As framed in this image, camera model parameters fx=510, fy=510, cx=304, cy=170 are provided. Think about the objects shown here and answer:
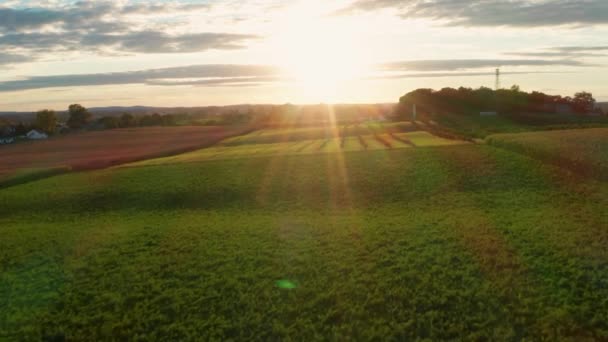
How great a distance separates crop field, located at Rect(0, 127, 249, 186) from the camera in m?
44.8

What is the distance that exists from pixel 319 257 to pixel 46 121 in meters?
99.4

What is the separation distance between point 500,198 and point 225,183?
16.5m

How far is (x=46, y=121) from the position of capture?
102 m

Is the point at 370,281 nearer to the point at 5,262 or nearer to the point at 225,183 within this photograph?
the point at 5,262

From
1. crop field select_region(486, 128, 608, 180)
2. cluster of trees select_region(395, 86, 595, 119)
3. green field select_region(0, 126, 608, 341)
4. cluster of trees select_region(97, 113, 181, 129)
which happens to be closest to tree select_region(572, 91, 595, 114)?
cluster of trees select_region(395, 86, 595, 119)

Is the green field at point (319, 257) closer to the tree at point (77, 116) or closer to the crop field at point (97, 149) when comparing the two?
the crop field at point (97, 149)

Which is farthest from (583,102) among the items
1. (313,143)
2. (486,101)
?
(313,143)

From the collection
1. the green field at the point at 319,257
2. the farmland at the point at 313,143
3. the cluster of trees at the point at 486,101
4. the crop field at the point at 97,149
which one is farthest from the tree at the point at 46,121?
the green field at the point at 319,257

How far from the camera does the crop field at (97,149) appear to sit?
44.8 metres

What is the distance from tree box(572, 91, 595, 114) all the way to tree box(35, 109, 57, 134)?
9501 centimetres

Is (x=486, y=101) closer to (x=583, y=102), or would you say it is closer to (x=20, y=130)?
(x=583, y=102)

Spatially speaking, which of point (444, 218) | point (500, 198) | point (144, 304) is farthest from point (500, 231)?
point (144, 304)

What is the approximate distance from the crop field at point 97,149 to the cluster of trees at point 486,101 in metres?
33.7

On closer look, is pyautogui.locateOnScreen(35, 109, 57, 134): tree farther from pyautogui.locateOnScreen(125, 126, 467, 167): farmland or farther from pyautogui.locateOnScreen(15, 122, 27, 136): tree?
pyautogui.locateOnScreen(125, 126, 467, 167): farmland
